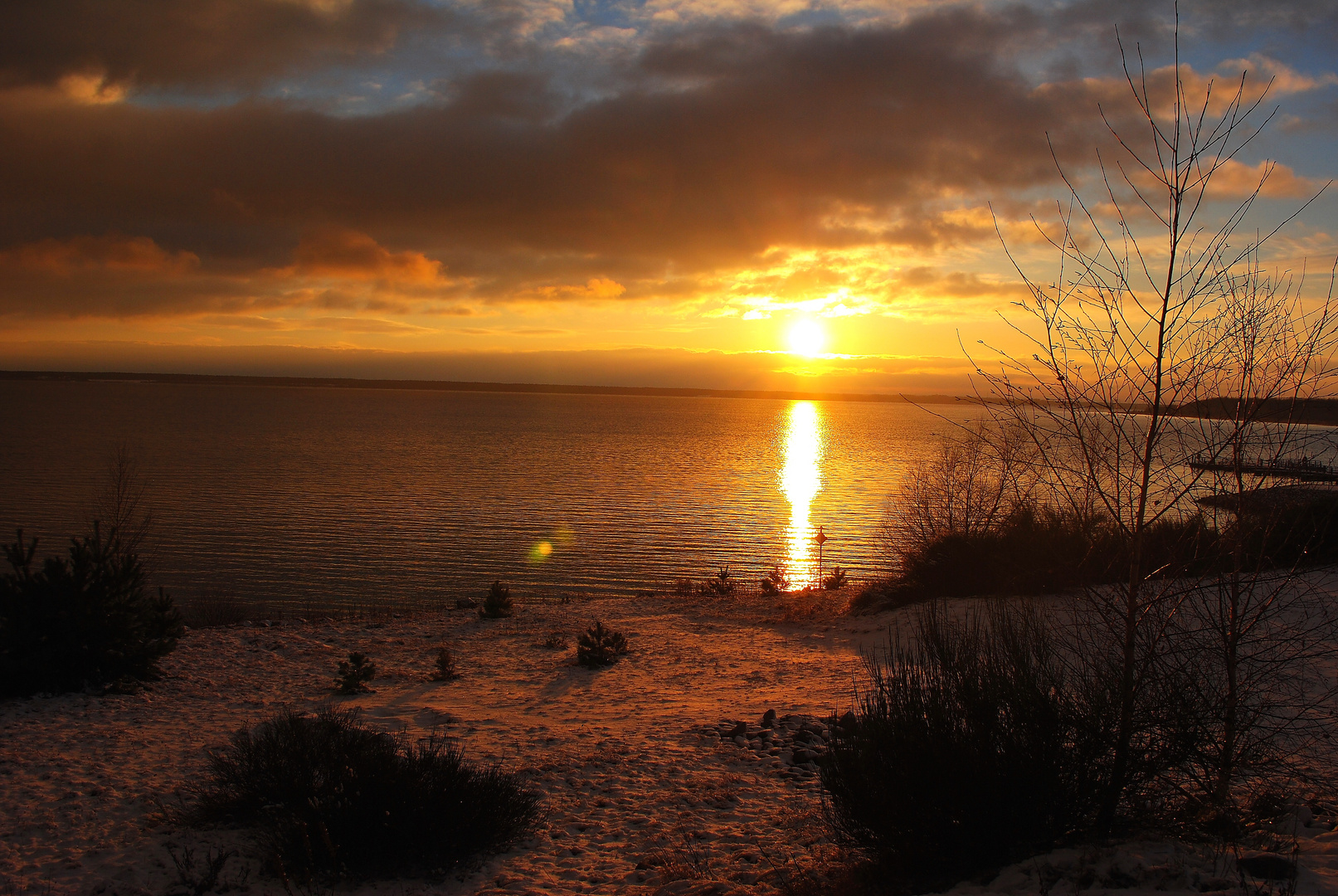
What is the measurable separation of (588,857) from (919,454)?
75.1m

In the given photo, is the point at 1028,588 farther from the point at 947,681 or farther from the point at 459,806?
the point at 459,806

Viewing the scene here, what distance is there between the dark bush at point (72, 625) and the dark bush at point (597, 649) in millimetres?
6280

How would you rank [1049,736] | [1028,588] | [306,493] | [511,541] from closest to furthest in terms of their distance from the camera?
[1049,736] < [1028,588] < [511,541] < [306,493]

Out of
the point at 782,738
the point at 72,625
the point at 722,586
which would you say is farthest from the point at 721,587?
the point at 72,625

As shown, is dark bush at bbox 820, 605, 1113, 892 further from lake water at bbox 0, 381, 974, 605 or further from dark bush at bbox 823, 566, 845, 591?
lake water at bbox 0, 381, 974, 605

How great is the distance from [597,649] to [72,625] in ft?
24.4

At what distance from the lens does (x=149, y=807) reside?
6.53 metres

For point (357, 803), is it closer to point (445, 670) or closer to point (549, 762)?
point (549, 762)

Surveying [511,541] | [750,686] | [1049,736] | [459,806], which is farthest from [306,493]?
[1049,736]

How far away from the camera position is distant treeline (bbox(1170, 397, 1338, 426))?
468 centimetres

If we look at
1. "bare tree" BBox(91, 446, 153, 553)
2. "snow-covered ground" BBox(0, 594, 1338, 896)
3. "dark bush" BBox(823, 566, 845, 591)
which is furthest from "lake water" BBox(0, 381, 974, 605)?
"snow-covered ground" BBox(0, 594, 1338, 896)

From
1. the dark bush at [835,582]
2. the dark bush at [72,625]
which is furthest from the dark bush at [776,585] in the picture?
the dark bush at [72,625]

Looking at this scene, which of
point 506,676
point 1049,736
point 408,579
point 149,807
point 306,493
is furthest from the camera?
point 306,493

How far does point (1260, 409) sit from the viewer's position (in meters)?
4.67
